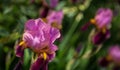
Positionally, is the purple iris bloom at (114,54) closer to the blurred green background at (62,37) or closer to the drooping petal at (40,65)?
the blurred green background at (62,37)

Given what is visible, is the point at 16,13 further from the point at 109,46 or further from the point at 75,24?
the point at 109,46

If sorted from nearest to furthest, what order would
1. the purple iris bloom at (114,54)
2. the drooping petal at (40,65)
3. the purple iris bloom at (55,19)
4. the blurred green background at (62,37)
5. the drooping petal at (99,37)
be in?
the drooping petal at (40,65) < the blurred green background at (62,37) < the purple iris bloom at (55,19) < the drooping petal at (99,37) < the purple iris bloom at (114,54)

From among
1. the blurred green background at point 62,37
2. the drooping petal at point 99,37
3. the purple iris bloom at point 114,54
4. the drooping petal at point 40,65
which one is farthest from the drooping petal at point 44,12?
the drooping petal at point 40,65

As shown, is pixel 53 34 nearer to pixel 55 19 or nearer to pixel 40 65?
pixel 40 65

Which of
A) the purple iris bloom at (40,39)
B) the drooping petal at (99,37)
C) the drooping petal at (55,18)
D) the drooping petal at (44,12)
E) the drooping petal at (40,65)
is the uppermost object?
the drooping petal at (44,12)

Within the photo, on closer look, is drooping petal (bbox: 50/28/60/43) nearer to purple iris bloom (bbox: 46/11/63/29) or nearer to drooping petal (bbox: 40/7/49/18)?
purple iris bloom (bbox: 46/11/63/29)

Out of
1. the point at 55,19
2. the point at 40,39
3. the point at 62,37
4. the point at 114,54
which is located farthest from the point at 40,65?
the point at 114,54

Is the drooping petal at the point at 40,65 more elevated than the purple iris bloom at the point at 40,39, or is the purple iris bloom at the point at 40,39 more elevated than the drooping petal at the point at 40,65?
the purple iris bloom at the point at 40,39

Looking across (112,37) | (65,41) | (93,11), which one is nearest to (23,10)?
(65,41)
